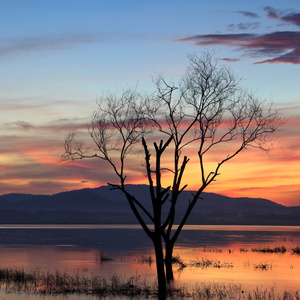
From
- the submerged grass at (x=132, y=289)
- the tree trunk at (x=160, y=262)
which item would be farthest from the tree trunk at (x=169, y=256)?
the tree trunk at (x=160, y=262)

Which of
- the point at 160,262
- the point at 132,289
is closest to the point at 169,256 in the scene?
the point at 132,289

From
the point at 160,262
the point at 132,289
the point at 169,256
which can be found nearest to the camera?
the point at 160,262

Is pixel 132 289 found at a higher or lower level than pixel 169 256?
lower

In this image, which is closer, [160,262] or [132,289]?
[160,262]

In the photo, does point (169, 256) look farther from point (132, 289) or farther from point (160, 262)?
point (160, 262)

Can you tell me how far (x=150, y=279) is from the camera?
33344 mm

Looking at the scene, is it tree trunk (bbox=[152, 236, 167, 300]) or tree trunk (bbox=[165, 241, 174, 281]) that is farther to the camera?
tree trunk (bbox=[165, 241, 174, 281])

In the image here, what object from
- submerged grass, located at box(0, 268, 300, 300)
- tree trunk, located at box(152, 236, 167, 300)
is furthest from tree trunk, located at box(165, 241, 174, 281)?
tree trunk, located at box(152, 236, 167, 300)

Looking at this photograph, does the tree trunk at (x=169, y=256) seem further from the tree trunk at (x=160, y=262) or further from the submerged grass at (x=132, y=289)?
the tree trunk at (x=160, y=262)

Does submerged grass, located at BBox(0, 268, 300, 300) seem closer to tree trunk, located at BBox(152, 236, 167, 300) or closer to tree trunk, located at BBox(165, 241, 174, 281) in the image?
tree trunk, located at BBox(152, 236, 167, 300)

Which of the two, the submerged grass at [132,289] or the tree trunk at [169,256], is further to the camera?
the tree trunk at [169,256]

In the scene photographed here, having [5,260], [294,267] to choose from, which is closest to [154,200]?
[294,267]

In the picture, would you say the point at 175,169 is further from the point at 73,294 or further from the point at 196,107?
the point at 73,294

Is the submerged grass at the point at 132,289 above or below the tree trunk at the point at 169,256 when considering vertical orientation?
below
